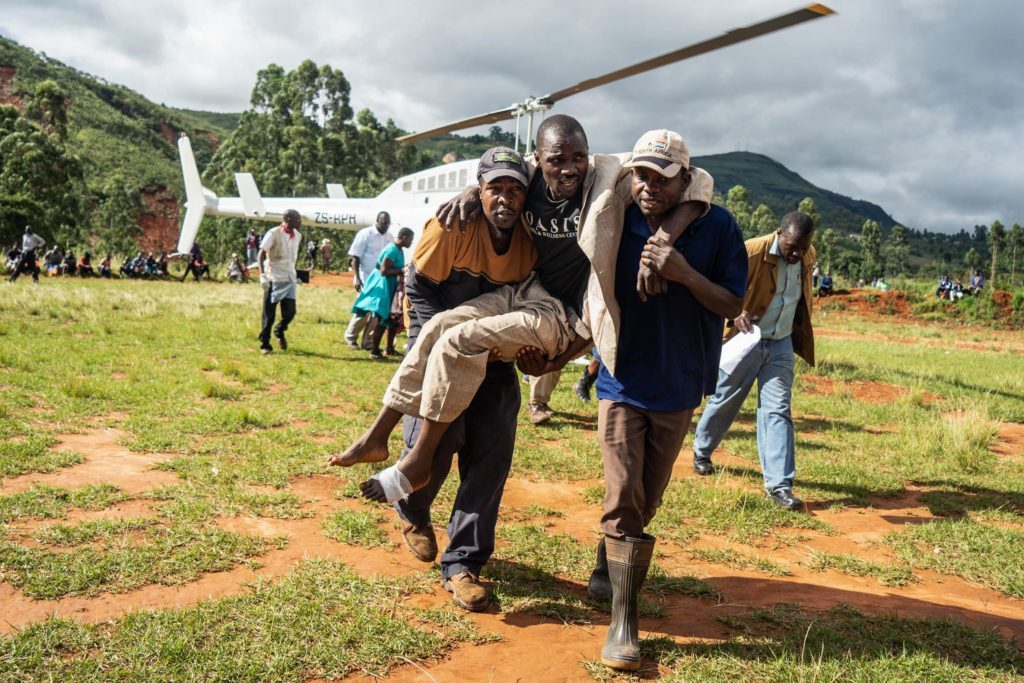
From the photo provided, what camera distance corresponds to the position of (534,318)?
318 centimetres

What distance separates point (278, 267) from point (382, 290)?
1462 millimetres

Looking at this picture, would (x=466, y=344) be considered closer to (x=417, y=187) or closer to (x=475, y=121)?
(x=475, y=121)

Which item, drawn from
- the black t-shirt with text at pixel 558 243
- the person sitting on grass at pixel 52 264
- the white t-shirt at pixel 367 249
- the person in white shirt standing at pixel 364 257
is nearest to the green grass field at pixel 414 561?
the black t-shirt with text at pixel 558 243

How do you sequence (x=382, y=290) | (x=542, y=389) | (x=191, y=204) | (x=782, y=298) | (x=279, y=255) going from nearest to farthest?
(x=782, y=298)
(x=542, y=389)
(x=279, y=255)
(x=382, y=290)
(x=191, y=204)

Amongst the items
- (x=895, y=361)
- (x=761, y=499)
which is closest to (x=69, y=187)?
(x=895, y=361)

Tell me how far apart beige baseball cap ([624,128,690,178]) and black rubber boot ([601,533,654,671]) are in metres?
1.53

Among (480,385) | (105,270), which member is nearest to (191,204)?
(105,270)

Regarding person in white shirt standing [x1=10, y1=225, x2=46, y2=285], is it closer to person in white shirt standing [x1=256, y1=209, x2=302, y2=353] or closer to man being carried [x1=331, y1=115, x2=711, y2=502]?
person in white shirt standing [x1=256, y1=209, x2=302, y2=353]

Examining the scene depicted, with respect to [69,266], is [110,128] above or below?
above

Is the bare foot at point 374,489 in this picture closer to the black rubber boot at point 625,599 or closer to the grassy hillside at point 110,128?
the black rubber boot at point 625,599

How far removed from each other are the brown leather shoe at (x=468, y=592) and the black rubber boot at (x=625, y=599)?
588 mm

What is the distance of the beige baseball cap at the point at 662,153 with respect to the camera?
292 centimetres

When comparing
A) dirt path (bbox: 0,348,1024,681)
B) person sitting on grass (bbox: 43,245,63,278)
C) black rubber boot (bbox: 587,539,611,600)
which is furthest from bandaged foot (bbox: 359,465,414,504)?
person sitting on grass (bbox: 43,245,63,278)

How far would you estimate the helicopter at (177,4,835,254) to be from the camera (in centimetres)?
774
